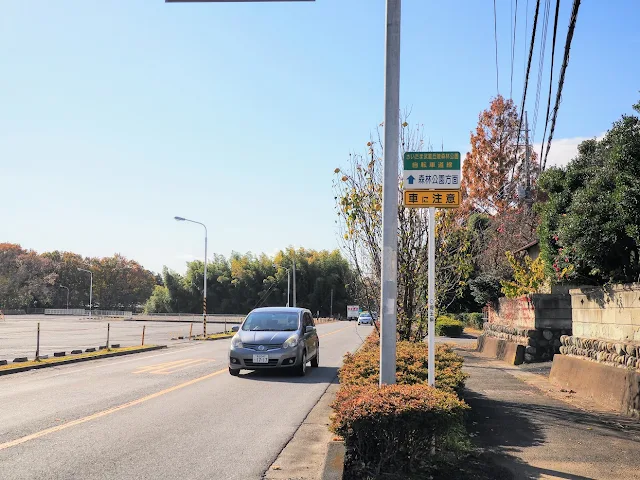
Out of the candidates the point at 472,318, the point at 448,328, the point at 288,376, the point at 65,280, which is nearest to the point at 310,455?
the point at 288,376

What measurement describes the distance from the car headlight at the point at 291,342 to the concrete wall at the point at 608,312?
6087mm

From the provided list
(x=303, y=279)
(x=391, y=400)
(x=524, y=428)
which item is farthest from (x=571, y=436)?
(x=303, y=279)

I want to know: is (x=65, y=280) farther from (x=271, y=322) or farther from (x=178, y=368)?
(x=271, y=322)

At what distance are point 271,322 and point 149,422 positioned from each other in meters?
6.86

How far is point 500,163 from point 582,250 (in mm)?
37492

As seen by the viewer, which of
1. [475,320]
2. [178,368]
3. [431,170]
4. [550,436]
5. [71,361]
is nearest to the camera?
[431,170]

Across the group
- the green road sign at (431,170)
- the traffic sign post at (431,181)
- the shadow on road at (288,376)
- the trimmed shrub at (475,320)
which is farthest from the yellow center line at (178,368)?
the trimmed shrub at (475,320)

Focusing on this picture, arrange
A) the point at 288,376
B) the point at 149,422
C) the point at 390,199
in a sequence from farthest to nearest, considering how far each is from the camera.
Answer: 1. the point at 288,376
2. the point at 149,422
3. the point at 390,199

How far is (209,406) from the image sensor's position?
32.4ft

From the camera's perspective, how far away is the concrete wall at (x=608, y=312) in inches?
372

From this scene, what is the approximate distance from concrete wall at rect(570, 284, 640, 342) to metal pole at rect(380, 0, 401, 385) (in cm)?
497

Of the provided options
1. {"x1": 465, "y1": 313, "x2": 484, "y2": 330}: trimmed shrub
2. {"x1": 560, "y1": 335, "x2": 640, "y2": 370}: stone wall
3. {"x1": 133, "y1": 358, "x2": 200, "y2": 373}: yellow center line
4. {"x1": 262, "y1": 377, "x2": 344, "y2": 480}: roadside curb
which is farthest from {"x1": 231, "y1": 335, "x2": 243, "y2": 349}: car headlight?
{"x1": 465, "y1": 313, "x2": 484, "y2": 330}: trimmed shrub

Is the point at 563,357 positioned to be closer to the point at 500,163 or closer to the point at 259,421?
the point at 259,421

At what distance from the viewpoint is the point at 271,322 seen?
15195 mm
